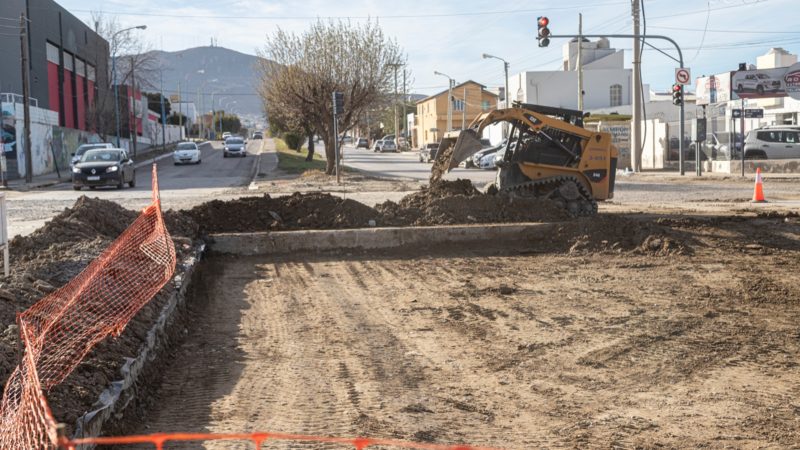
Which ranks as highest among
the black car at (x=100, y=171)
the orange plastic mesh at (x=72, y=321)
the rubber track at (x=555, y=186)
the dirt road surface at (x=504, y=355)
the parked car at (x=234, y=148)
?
the parked car at (x=234, y=148)

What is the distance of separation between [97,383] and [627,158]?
4042 cm

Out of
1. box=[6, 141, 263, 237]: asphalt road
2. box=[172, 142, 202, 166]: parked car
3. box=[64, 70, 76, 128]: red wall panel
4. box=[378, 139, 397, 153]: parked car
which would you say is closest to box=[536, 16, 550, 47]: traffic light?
box=[6, 141, 263, 237]: asphalt road

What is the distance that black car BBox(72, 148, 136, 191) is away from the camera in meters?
31.9

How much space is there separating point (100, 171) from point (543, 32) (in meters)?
17.3

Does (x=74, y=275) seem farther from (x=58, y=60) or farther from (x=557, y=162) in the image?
(x=58, y=60)

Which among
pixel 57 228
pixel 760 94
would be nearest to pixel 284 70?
pixel 760 94

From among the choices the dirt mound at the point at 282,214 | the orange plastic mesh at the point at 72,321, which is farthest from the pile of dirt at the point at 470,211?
the orange plastic mesh at the point at 72,321

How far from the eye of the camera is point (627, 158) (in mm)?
43375

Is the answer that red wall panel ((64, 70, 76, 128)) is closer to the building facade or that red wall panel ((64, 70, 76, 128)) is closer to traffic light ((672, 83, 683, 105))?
the building facade

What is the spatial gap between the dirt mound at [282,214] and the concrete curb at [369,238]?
0.70 meters

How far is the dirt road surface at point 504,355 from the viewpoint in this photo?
18.1 feet

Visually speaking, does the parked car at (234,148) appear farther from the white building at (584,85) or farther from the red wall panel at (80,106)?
the white building at (584,85)

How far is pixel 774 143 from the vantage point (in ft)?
123

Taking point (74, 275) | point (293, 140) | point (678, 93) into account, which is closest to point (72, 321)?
point (74, 275)
